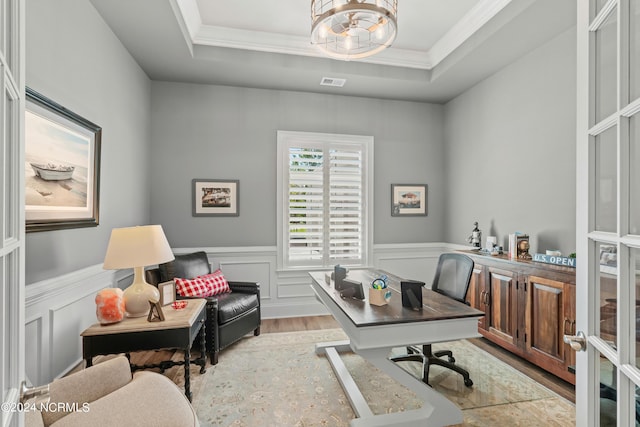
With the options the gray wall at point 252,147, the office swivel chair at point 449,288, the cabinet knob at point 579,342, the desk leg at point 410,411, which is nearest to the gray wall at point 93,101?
the gray wall at point 252,147

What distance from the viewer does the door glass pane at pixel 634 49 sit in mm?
741

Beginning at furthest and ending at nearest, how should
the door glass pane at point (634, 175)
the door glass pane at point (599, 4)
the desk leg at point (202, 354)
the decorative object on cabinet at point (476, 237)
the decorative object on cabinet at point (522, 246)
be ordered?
the decorative object on cabinet at point (476, 237), the decorative object on cabinet at point (522, 246), the desk leg at point (202, 354), the door glass pane at point (599, 4), the door glass pane at point (634, 175)

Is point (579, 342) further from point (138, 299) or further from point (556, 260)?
point (138, 299)

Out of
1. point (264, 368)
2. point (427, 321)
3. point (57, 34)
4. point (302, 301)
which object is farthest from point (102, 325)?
point (302, 301)

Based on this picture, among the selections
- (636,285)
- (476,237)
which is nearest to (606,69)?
(636,285)

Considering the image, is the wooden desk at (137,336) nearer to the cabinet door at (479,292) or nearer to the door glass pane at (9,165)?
the door glass pane at (9,165)

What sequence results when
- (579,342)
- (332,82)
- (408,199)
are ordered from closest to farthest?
(579,342) < (332,82) < (408,199)

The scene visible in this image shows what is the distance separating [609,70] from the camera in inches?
33.7

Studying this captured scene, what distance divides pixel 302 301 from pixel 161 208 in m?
2.17

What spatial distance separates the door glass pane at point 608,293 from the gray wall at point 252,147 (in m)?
3.63

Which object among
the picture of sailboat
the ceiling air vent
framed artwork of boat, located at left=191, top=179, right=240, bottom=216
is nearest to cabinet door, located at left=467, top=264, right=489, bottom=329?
the ceiling air vent

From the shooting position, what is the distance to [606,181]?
0.88 meters

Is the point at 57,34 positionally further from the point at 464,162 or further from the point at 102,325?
the point at 464,162

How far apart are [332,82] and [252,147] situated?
1317 mm
